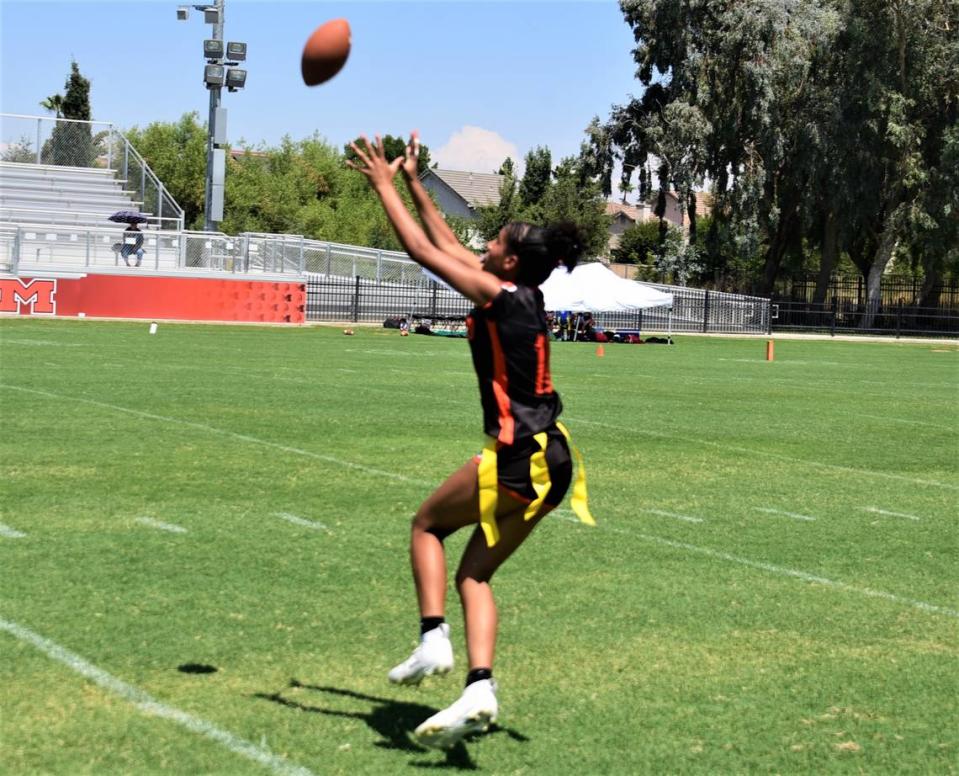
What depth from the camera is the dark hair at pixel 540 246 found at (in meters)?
5.08

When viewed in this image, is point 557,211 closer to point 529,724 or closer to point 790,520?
point 790,520

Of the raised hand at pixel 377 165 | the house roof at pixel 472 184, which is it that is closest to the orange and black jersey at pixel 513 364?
the raised hand at pixel 377 165

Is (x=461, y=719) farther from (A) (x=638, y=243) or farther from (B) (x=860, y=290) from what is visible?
(A) (x=638, y=243)

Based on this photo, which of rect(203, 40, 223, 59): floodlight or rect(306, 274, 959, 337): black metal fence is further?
Result: rect(306, 274, 959, 337): black metal fence

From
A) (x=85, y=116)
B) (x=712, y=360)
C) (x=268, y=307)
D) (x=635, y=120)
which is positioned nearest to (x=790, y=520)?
(x=712, y=360)

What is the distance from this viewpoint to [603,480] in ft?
38.3

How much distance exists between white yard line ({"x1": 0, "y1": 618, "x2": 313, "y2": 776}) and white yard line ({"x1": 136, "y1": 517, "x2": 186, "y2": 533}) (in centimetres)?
236

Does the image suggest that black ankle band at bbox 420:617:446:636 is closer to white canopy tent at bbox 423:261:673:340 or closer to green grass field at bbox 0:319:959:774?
green grass field at bbox 0:319:959:774

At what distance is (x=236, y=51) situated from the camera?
4203cm

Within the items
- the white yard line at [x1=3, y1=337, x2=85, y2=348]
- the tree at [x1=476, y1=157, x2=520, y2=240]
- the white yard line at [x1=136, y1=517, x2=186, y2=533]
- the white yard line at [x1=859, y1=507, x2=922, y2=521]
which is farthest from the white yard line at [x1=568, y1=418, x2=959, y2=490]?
the tree at [x1=476, y1=157, x2=520, y2=240]

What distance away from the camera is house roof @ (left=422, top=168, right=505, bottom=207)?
110562 millimetres

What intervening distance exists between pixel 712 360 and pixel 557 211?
37103 millimetres

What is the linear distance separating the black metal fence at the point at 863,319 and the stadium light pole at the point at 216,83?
81.0ft

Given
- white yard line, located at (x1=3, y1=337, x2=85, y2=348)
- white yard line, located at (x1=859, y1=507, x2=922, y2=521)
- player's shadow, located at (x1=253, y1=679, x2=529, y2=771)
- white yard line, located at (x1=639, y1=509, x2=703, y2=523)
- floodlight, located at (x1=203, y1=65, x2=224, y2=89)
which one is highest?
floodlight, located at (x1=203, y1=65, x2=224, y2=89)
